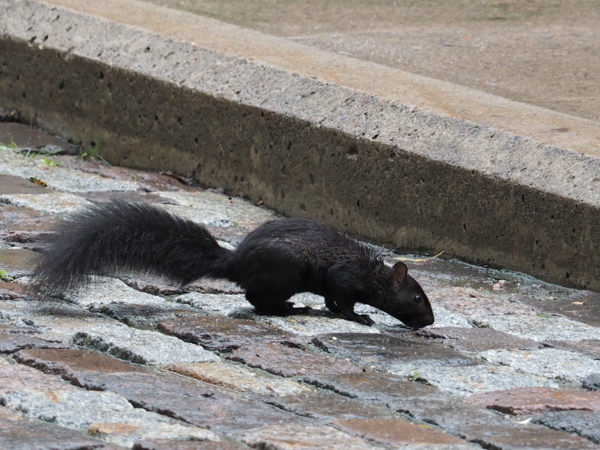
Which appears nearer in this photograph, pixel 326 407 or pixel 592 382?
pixel 326 407

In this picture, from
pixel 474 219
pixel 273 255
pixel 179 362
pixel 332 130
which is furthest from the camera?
pixel 332 130

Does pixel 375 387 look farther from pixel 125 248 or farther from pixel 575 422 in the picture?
pixel 125 248

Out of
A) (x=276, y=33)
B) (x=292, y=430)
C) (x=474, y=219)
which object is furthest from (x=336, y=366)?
(x=276, y=33)

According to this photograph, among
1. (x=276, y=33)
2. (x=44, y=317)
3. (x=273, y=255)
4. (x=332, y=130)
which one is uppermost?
(x=276, y=33)

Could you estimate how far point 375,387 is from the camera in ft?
10.6

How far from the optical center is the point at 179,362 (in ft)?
10.9

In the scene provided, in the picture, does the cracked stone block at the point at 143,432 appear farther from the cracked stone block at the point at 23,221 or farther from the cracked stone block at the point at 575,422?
the cracked stone block at the point at 23,221

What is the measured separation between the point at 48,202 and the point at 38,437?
297cm

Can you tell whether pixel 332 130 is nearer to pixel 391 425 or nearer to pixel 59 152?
pixel 59 152

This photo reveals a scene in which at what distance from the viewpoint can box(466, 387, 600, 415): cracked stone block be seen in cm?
309

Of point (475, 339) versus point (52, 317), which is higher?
point (475, 339)

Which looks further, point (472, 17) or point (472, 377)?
point (472, 17)

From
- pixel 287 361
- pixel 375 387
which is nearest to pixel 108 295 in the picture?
pixel 287 361

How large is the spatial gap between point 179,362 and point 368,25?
5.14 m
